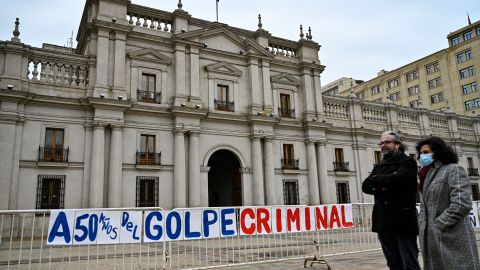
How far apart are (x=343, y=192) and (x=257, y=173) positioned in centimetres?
762

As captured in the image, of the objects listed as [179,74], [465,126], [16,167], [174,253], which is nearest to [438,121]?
[465,126]

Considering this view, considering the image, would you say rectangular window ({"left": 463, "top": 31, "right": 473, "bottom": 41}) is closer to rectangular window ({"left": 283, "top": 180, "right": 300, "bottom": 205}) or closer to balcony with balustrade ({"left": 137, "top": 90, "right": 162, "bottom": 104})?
rectangular window ({"left": 283, "top": 180, "right": 300, "bottom": 205})

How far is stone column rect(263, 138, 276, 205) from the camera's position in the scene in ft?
71.7

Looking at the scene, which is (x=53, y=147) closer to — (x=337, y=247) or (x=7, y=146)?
(x=7, y=146)

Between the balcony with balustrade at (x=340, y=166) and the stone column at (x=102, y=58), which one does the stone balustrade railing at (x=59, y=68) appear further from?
the balcony with balustrade at (x=340, y=166)

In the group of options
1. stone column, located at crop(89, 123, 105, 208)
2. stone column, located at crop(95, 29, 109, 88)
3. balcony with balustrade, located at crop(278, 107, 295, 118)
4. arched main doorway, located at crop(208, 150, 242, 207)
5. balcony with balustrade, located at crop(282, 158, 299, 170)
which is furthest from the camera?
balcony with balustrade, located at crop(278, 107, 295, 118)

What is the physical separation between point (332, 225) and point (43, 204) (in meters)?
13.5

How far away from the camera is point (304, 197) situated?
933 inches

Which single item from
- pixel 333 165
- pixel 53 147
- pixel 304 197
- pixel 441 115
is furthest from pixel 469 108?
pixel 53 147

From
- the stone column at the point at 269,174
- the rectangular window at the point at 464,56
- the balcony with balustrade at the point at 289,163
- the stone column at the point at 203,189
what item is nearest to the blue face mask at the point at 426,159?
the stone column at the point at 203,189

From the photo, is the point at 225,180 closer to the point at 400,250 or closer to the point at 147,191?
the point at 147,191

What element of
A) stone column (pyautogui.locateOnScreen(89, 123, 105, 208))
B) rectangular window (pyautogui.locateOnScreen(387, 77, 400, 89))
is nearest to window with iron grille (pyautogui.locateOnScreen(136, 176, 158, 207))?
stone column (pyautogui.locateOnScreen(89, 123, 105, 208))

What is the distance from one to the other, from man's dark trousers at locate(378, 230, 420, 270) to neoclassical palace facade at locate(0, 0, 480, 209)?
15.2 meters

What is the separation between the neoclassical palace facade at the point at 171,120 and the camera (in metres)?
17.2
